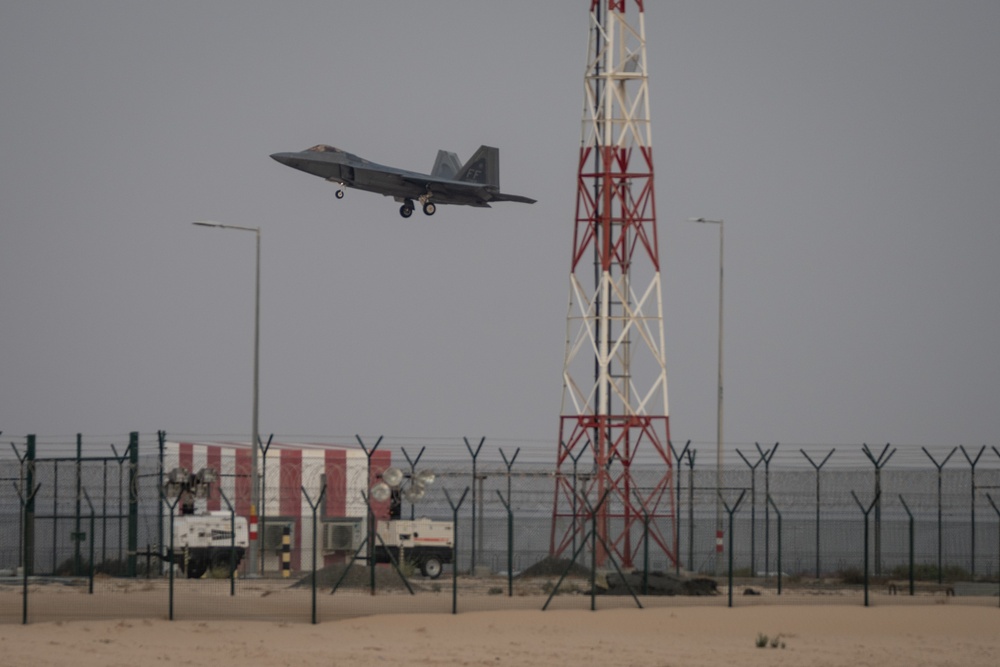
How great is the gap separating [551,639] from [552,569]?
12438 mm

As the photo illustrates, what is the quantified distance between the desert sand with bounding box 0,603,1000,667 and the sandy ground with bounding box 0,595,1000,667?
0.08 feet

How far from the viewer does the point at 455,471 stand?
134ft

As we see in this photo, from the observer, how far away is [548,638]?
31.3 m

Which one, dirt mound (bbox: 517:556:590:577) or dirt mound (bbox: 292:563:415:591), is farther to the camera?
dirt mound (bbox: 517:556:590:577)

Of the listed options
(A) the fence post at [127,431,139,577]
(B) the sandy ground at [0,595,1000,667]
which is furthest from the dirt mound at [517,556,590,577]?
(A) the fence post at [127,431,139,577]

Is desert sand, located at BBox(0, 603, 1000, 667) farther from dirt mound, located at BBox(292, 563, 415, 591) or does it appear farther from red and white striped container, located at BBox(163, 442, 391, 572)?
red and white striped container, located at BBox(163, 442, 391, 572)

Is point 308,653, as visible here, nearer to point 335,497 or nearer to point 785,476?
point 785,476

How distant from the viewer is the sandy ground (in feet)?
Answer: 93.6

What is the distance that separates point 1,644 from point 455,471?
1483cm

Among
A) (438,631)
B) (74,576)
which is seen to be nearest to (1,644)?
(438,631)

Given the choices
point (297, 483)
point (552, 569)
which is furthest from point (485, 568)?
point (297, 483)

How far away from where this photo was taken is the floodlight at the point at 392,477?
40.2 metres

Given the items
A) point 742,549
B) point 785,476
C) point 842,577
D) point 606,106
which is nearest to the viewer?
point 785,476

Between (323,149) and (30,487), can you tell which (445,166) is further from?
(30,487)
